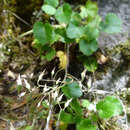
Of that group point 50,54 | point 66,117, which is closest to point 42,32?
point 50,54

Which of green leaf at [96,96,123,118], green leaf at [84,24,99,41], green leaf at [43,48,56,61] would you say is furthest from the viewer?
green leaf at [43,48,56,61]

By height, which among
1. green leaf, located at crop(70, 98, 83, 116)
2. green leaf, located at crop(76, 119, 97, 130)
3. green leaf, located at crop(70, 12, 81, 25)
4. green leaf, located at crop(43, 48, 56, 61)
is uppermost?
green leaf, located at crop(70, 12, 81, 25)

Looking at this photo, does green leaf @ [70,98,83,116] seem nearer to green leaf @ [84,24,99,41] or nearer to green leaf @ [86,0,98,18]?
green leaf @ [84,24,99,41]

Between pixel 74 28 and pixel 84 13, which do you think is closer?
pixel 74 28

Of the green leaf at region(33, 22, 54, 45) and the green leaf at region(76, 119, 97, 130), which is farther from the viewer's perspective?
the green leaf at region(33, 22, 54, 45)

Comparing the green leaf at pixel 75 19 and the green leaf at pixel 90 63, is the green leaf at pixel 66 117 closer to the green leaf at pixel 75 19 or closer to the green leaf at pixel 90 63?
the green leaf at pixel 90 63

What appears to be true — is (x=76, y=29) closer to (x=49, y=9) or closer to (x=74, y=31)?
(x=74, y=31)

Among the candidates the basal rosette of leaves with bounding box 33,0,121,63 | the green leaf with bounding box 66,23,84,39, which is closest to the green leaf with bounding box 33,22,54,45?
the basal rosette of leaves with bounding box 33,0,121,63
